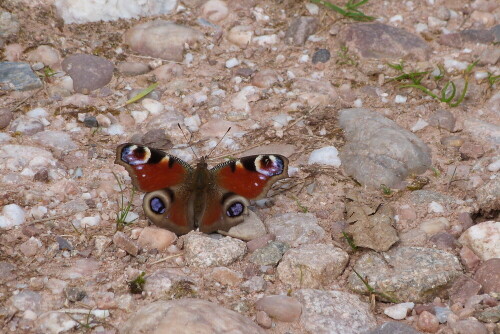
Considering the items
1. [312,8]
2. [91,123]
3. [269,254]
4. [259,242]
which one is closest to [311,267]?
[269,254]

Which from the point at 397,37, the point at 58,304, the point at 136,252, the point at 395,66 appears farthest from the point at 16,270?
the point at 397,37

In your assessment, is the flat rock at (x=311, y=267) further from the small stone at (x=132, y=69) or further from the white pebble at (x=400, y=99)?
the small stone at (x=132, y=69)

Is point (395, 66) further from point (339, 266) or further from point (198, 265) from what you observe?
point (198, 265)

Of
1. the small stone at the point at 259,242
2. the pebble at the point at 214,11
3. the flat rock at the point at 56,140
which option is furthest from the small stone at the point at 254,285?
the pebble at the point at 214,11

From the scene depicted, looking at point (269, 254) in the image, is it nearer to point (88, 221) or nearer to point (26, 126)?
point (88, 221)

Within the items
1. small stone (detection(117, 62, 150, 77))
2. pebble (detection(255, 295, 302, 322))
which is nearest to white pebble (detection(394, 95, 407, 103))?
small stone (detection(117, 62, 150, 77))

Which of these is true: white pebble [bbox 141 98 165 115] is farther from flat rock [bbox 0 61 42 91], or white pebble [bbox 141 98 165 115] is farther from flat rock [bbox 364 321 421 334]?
flat rock [bbox 364 321 421 334]

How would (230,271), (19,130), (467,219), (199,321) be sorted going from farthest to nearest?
(19,130) < (467,219) < (230,271) < (199,321)
